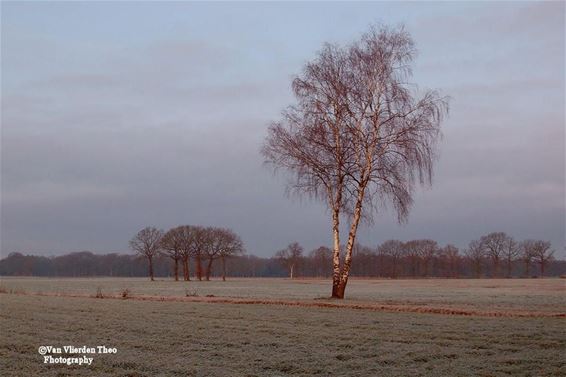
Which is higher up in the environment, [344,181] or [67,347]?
[344,181]

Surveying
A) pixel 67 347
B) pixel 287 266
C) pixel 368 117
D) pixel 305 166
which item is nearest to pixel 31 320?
pixel 67 347

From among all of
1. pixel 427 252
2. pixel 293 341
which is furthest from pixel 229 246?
pixel 293 341

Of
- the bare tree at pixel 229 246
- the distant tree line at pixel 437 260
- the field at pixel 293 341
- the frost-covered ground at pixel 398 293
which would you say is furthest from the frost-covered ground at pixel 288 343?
the distant tree line at pixel 437 260

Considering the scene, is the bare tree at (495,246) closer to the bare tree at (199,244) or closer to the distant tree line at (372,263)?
the distant tree line at (372,263)

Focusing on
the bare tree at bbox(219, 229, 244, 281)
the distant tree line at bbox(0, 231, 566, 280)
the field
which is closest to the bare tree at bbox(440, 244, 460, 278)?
the distant tree line at bbox(0, 231, 566, 280)

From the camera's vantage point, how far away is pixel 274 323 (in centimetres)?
2005

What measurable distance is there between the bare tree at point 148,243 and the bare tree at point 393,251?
63.2 m

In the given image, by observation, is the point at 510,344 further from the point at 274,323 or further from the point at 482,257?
the point at 482,257

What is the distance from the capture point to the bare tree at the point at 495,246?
138 metres

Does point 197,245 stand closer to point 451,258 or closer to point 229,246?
point 229,246

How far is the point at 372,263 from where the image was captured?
507ft

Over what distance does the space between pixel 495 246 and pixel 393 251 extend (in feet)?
86.6

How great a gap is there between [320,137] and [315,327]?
14.9m

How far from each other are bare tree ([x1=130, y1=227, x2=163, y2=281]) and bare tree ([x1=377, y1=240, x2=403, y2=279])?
63209 mm
